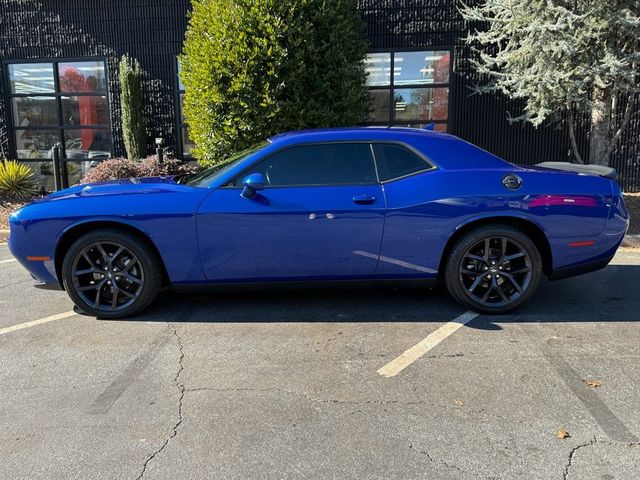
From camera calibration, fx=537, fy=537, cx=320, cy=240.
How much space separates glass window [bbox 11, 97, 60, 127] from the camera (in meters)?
12.1

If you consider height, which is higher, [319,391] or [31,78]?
[31,78]

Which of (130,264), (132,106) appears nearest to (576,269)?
(130,264)

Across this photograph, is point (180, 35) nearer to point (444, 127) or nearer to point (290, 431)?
point (444, 127)

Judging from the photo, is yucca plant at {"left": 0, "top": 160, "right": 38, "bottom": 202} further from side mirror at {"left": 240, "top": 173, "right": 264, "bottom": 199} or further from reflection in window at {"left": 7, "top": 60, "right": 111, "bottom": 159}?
side mirror at {"left": 240, "top": 173, "right": 264, "bottom": 199}

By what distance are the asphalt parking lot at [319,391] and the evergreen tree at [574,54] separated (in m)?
4.39

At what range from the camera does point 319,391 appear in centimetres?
330

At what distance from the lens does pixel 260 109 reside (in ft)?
26.9

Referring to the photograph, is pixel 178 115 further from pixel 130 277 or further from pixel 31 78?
pixel 130 277

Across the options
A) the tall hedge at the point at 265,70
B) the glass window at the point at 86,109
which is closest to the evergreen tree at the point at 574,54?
the tall hedge at the point at 265,70

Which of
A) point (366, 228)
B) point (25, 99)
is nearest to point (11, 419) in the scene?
point (366, 228)

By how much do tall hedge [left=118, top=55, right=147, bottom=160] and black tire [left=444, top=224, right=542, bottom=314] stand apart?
28.6 feet

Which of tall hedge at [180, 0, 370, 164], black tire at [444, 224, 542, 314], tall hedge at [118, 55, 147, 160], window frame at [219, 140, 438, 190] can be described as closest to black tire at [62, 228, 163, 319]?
window frame at [219, 140, 438, 190]

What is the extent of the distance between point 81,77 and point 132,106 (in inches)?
70.0

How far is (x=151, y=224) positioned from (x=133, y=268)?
0.45 meters
